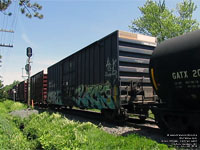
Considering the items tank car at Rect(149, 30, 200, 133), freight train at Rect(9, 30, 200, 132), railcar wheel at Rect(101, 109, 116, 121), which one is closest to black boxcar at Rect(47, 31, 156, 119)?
freight train at Rect(9, 30, 200, 132)

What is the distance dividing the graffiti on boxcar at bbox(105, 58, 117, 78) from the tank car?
2.30m

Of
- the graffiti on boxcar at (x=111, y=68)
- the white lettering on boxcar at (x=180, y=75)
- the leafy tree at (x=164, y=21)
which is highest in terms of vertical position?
the leafy tree at (x=164, y=21)

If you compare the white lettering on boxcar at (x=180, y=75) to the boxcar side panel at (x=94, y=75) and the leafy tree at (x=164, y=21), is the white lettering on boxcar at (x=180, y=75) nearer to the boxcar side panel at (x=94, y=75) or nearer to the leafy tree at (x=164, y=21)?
the boxcar side panel at (x=94, y=75)

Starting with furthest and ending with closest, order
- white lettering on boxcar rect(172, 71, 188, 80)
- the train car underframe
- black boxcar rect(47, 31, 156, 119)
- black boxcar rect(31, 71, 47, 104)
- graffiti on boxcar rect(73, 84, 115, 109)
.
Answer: black boxcar rect(31, 71, 47, 104) < graffiti on boxcar rect(73, 84, 115, 109) < black boxcar rect(47, 31, 156, 119) < the train car underframe < white lettering on boxcar rect(172, 71, 188, 80)

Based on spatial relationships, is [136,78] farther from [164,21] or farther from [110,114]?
[164,21]

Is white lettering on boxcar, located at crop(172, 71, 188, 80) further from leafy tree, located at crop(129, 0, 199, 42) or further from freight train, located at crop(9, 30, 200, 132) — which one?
leafy tree, located at crop(129, 0, 199, 42)

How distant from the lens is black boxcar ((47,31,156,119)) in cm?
789

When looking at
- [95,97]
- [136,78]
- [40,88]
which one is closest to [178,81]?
[136,78]

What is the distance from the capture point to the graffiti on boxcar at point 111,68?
8.00m

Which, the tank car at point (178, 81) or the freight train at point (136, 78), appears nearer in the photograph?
the tank car at point (178, 81)

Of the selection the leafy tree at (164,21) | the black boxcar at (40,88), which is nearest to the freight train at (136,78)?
the black boxcar at (40,88)

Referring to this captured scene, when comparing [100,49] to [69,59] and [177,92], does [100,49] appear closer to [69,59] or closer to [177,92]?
[69,59]

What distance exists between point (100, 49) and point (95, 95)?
2339 mm

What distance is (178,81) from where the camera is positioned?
5.02 meters
